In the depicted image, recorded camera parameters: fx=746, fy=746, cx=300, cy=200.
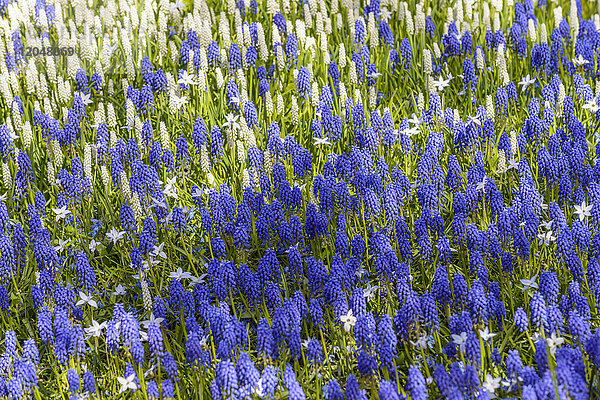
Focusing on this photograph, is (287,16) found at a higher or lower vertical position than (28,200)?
higher

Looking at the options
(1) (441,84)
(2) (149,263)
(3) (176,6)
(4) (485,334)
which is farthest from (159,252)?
(3) (176,6)

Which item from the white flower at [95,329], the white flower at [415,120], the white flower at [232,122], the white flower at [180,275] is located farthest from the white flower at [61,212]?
the white flower at [415,120]

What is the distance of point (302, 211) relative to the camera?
499cm

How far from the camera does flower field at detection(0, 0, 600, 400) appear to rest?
11.7 ft

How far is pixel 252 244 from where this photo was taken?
491cm

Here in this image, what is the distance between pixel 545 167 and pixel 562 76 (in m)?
2.35

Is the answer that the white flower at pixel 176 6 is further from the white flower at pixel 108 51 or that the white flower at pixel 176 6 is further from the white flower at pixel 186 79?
the white flower at pixel 186 79

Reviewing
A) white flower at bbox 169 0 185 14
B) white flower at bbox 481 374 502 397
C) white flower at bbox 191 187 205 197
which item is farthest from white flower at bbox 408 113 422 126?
white flower at bbox 169 0 185 14

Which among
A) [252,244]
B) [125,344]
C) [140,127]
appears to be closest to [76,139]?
[140,127]

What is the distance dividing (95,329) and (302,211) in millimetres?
1639

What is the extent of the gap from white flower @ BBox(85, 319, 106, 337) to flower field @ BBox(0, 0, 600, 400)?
5 centimetres

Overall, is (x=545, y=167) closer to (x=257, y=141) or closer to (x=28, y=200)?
(x=257, y=141)

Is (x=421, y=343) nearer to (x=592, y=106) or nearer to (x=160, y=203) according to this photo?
(x=160, y=203)

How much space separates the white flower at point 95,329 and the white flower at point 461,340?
5.83 ft
